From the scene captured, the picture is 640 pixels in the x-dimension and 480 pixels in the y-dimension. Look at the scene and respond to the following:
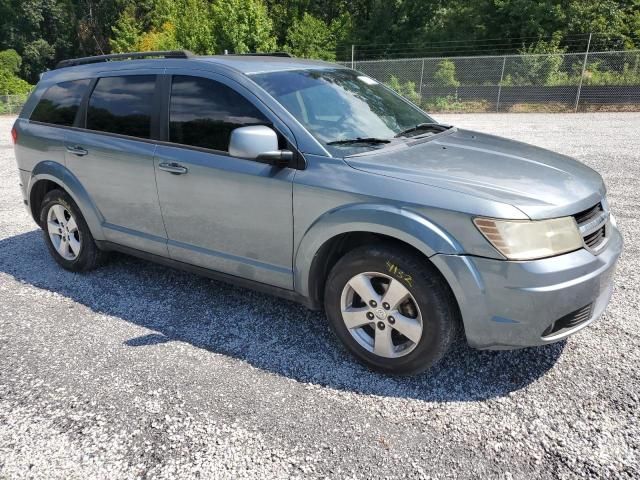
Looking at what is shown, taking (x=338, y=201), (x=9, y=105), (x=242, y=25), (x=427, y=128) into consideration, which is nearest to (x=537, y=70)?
(x=242, y=25)

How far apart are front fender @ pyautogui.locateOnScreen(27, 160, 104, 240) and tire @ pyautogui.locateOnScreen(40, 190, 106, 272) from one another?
0.42 ft

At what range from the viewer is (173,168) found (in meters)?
3.56

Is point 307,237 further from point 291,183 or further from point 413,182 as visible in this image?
point 413,182

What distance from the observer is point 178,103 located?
3.65 meters

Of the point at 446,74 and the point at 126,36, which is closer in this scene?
the point at 446,74

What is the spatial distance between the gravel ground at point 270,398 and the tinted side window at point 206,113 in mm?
1269

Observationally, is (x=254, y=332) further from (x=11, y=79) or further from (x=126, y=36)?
(x=126, y=36)

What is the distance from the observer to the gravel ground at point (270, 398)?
237 cm

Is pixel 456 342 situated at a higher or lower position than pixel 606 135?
higher

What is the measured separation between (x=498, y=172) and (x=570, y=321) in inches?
34.6

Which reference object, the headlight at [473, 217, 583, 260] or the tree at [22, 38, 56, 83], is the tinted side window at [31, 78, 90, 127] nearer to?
the headlight at [473, 217, 583, 260]

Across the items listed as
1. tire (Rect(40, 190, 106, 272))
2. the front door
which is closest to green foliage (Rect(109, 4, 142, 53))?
tire (Rect(40, 190, 106, 272))

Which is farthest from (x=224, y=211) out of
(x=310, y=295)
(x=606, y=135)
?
(x=606, y=135)

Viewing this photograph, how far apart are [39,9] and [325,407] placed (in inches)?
2606
